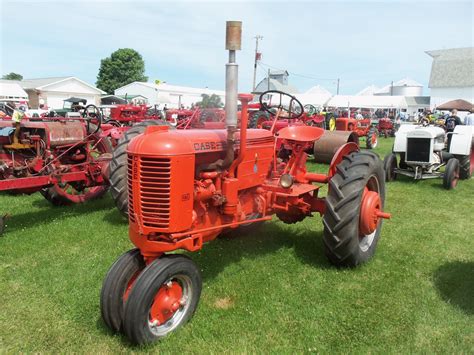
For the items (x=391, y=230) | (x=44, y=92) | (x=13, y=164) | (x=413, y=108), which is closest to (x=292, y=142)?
(x=391, y=230)

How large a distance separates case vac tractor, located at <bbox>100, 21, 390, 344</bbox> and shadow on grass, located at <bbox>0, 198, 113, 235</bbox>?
322 centimetres

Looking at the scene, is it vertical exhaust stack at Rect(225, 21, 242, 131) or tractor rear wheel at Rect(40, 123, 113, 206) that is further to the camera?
tractor rear wheel at Rect(40, 123, 113, 206)

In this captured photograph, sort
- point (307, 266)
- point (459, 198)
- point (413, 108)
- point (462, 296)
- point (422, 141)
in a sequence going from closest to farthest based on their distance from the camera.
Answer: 1. point (462, 296)
2. point (307, 266)
3. point (459, 198)
4. point (422, 141)
5. point (413, 108)

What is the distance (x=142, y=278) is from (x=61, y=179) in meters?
3.51

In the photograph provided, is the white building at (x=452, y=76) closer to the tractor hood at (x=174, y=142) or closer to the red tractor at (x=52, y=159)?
the red tractor at (x=52, y=159)

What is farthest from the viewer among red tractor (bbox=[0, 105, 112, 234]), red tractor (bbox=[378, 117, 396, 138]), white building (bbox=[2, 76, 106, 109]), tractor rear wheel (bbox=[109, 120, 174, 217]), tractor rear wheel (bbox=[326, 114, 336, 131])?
white building (bbox=[2, 76, 106, 109])

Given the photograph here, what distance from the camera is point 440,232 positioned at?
5.37m

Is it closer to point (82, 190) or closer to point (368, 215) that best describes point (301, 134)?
point (368, 215)

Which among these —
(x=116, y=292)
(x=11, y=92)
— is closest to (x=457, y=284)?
(x=116, y=292)

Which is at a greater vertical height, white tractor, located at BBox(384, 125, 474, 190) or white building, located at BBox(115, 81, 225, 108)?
white building, located at BBox(115, 81, 225, 108)

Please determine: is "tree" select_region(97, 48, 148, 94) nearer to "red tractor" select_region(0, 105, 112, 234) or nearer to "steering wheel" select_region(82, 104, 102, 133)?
"steering wheel" select_region(82, 104, 102, 133)

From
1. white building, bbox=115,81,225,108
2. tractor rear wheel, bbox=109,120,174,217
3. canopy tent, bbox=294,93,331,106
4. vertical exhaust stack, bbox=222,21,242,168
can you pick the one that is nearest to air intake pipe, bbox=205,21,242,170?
vertical exhaust stack, bbox=222,21,242,168

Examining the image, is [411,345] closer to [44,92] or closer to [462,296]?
[462,296]

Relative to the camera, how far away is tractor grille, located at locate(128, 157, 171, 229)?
9.29ft
